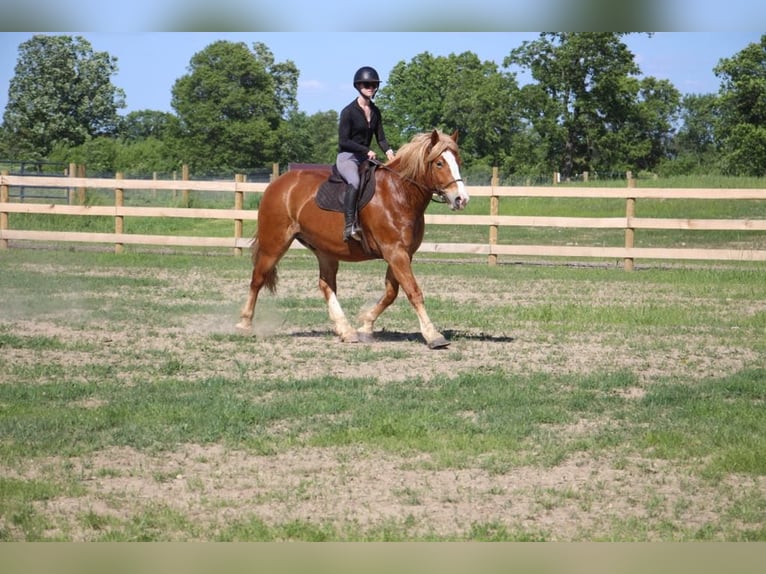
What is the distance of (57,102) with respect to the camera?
127 feet

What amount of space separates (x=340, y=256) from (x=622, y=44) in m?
33.5

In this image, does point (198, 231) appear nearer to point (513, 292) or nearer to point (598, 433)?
point (513, 292)

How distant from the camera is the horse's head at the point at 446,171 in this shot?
940 centimetres

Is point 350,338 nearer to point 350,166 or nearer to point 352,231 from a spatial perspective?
point 352,231

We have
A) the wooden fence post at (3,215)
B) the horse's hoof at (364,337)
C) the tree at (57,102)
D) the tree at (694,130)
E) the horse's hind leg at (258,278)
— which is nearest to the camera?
the horse's hoof at (364,337)

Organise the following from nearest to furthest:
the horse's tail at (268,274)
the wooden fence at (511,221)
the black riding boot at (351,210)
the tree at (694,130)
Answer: the black riding boot at (351,210), the horse's tail at (268,274), the wooden fence at (511,221), the tree at (694,130)

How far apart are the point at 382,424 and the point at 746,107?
48550 millimetres

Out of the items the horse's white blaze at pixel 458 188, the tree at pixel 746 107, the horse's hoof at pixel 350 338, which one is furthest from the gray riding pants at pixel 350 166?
the tree at pixel 746 107

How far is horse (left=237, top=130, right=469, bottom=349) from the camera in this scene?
9703 millimetres

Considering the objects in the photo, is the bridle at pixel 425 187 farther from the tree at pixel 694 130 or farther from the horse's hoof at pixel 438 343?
the tree at pixel 694 130

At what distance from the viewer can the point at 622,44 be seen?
134ft

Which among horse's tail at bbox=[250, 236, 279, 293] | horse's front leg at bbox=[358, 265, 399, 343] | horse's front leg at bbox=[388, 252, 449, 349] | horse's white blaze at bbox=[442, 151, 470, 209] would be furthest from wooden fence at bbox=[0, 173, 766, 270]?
horse's white blaze at bbox=[442, 151, 470, 209]

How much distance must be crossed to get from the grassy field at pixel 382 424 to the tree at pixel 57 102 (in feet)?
64.3

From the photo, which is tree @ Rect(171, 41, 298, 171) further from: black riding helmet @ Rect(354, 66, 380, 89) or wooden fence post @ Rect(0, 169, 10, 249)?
black riding helmet @ Rect(354, 66, 380, 89)
